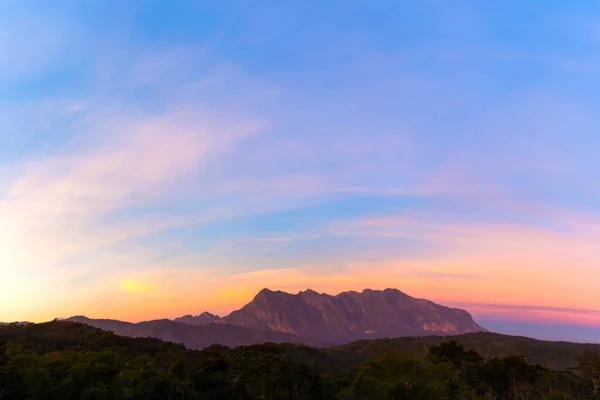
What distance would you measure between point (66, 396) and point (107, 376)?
2.34 metres

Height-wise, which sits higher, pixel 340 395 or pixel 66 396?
pixel 66 396

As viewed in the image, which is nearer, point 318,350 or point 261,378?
point 261,378

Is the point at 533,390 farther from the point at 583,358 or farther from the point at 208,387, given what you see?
the point at 208,387

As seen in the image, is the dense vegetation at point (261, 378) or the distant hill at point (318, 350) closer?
the dense vegetation at point (261, 378)

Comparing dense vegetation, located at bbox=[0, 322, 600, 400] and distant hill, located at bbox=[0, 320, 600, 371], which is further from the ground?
dense vegetation, located at bbox=[0, 322, 600, 400]

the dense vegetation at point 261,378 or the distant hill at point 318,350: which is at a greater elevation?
the dense vegetation at point 261,378

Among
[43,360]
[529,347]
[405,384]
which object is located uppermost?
[43,360]

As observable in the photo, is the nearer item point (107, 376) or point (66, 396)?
point (66, 396)

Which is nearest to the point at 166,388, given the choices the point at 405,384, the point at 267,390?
the point at 267,390

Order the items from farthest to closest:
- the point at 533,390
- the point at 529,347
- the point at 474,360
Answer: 1. the point at 529,347
2. the point at 474,360
3. the point at 533,390

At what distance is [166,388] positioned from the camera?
98.3 feet

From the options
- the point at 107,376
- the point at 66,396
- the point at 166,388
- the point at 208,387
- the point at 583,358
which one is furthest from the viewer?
the point at 583,358

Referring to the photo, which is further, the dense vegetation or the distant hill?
the distant hill

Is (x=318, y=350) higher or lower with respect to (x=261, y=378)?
lower
